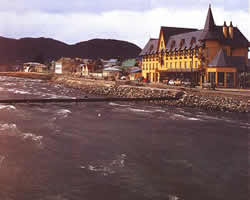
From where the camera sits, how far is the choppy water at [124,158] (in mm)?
17172

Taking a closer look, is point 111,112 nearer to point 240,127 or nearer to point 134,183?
point 240,127

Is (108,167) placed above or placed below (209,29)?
below

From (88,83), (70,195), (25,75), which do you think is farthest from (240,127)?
(25,75)

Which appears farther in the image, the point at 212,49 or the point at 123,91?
the point at 123,91

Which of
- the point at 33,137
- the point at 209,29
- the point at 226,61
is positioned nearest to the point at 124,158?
the point at 33,137

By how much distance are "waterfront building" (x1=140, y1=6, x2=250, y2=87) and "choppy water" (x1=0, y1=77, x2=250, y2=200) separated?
2239 centimetres

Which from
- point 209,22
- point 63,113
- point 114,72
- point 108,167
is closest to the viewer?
point 108,167

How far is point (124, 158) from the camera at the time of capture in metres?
22.4

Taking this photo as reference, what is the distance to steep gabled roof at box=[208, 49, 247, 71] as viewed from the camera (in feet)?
193

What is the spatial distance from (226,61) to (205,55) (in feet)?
19.2

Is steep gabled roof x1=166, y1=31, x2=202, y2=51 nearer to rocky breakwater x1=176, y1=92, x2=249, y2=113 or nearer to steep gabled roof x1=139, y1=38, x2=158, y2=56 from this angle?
steep gabled roof x1=139, y1=38, x2=158, y2=56

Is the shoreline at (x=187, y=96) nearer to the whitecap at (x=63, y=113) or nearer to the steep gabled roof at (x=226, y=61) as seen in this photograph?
the steep gabled roof at (x=226, y=61)

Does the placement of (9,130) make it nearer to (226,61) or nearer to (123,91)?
(123,91)

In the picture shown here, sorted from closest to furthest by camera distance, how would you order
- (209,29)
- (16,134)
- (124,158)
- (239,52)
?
1. (124,158)
2. (16,134)
3. (209,29)
4. (239,52)
